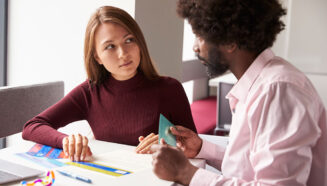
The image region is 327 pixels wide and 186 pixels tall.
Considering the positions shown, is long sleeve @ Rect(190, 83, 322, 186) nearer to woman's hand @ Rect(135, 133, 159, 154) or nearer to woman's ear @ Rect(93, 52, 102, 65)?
woman's hand @ Rect(135, 133, 159, 154)

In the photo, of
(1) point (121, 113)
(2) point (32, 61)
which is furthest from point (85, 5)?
(1) point (121, 113)

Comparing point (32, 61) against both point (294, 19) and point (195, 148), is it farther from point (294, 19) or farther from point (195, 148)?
point (294, 19)

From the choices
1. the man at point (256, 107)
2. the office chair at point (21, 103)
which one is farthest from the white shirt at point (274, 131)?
the office chair at point (21, 103)

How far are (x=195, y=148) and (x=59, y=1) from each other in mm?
1725

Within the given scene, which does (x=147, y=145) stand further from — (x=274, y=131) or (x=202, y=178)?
(x=274, y=131)

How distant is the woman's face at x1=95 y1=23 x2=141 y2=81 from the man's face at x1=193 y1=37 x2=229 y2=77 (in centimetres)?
59

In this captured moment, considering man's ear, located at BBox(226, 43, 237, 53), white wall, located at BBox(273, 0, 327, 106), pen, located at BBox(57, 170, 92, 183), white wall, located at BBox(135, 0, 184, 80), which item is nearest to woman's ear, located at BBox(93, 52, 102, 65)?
white wall, located at BBox(135, 0, 184, 80)

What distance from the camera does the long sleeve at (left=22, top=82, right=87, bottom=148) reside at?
165cm

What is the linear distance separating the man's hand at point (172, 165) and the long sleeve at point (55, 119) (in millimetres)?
626

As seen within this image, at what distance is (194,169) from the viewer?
1.13 m

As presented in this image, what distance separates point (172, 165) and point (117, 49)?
0.82 meters

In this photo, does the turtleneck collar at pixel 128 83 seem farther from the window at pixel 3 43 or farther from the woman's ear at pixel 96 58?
the window at pixel 3 43

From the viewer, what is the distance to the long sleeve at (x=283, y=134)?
3.16ft
